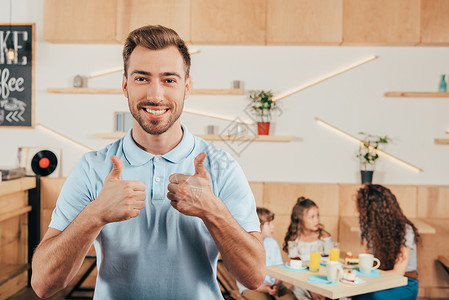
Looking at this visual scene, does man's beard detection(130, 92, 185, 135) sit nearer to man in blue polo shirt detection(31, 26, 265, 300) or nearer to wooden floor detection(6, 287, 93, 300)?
man in blue polo shirt detection(31, 26, 265, 300)

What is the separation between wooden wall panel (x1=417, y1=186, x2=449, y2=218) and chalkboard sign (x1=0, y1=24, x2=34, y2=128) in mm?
3321

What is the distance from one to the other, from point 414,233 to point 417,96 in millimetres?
1450

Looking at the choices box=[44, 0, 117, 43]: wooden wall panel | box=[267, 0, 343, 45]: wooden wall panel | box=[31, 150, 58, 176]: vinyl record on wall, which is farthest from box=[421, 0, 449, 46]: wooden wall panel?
box=[31, 150, 58, 176]: vinyl record on wall

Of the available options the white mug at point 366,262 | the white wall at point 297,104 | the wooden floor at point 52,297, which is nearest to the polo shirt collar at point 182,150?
the white mug at point 366,262

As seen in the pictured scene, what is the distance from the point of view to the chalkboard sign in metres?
3.94

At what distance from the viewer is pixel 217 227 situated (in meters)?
0.99

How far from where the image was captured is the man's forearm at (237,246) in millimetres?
988

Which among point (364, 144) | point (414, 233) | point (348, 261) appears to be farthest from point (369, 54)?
point (348, 261)

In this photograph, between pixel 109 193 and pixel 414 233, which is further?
pixel 414 233

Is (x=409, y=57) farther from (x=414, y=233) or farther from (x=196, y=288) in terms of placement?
(x=196, y=288)

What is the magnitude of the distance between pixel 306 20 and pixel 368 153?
1.19m

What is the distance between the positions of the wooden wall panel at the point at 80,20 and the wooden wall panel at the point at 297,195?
177cm

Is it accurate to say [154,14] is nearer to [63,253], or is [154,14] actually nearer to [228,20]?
[228,20]

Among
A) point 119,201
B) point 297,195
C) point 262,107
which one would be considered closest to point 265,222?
point 297,195
